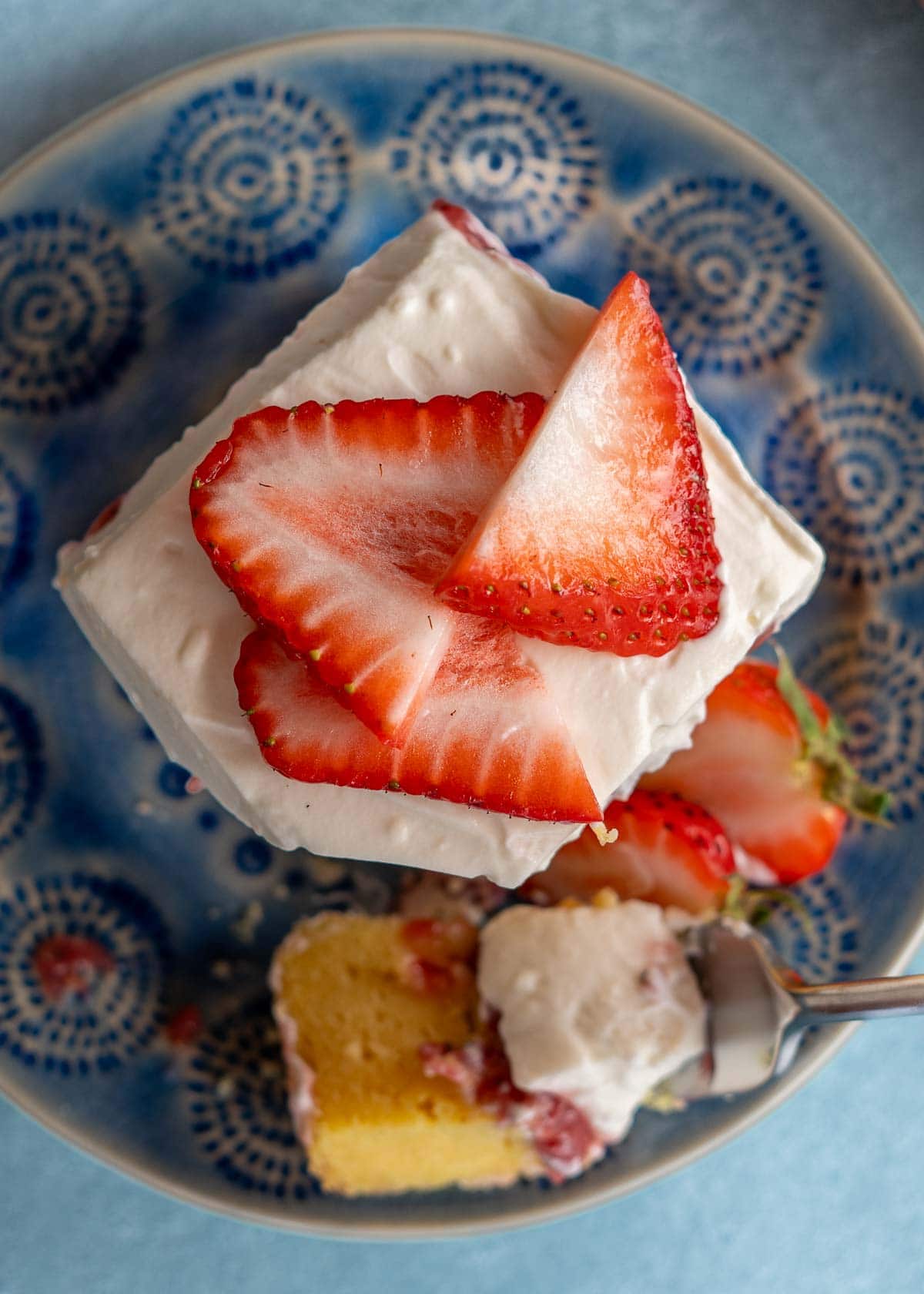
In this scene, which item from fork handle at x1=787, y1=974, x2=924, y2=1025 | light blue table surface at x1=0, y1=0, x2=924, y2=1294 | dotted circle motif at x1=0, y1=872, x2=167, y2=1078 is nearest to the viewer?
fork handle at x1=787, y1=974, x2=924, y2=1025

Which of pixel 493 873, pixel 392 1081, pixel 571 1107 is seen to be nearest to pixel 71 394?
pixel 493 873

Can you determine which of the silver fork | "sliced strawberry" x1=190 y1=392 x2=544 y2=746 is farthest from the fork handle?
"sliced strawberry" x1=190 y1=392 x2=544 y2=746

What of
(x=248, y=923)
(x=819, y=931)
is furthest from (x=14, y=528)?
(x=819, y=931)

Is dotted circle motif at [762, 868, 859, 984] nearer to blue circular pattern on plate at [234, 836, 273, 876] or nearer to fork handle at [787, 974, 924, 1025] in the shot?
fork handle at [787, 974, 924, 1025]

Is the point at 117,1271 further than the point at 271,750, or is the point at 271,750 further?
the point at 117,1271

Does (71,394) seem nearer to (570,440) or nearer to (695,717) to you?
(570,440)

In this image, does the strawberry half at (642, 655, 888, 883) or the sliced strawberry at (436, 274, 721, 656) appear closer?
the sliced strawberry at (436, 274, 721, 656)

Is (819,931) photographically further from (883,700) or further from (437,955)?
(437,955)

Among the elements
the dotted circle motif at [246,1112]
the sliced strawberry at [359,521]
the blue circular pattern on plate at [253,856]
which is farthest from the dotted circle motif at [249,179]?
the dotted circle motif at [246,1112]
